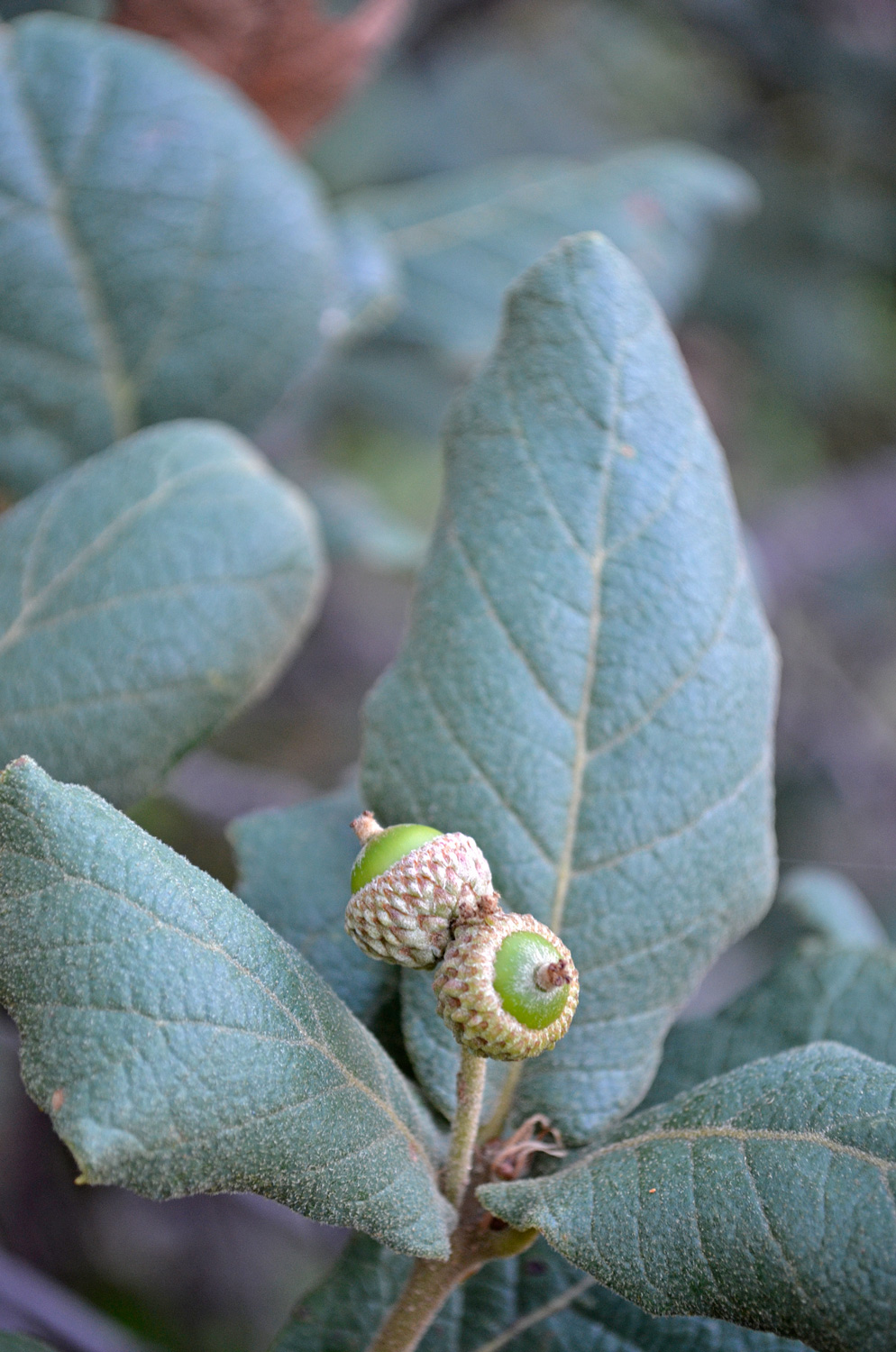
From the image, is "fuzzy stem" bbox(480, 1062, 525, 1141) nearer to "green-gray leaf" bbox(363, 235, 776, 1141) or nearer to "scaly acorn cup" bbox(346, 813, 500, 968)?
"green-gray leaf" bbox(363, 235, 776, 1141)

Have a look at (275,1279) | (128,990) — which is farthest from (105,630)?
(275,1279)

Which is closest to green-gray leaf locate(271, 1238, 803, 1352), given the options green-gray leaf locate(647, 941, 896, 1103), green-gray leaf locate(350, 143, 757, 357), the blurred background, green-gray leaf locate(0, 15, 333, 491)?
green-gray leaf locate(647, 941, 896, 1103)

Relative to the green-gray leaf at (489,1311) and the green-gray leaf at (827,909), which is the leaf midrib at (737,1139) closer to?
the green-gray leaf at (489,1311)

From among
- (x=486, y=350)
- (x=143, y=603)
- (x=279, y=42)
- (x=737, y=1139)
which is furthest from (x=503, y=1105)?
(x=279, y=42)

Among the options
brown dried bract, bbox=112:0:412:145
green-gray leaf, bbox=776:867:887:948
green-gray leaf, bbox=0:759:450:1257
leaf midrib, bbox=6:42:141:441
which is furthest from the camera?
brown dried bract, bbox=112:0:412:145

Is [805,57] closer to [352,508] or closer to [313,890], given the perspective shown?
[352,508]

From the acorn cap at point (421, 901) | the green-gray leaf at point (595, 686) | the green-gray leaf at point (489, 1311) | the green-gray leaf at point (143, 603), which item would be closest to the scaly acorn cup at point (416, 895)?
the acorn cap at point (421, 901)

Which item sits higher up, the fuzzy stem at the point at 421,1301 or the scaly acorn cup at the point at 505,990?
the scaly acorn cup at the point at 505,990
